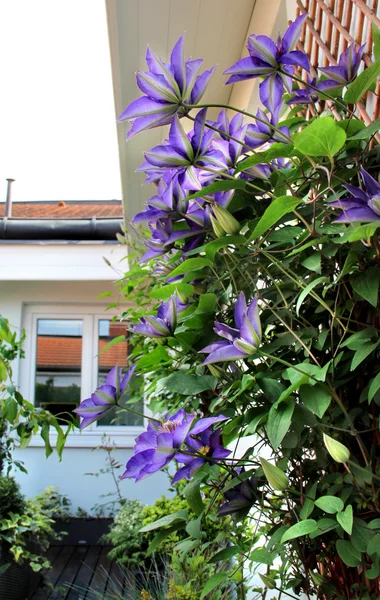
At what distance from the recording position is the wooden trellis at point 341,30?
0.87 meters

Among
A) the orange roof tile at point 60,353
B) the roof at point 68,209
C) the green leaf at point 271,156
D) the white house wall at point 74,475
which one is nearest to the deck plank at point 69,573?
the white house wall at point 74,475

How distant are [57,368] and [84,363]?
1.00 ft

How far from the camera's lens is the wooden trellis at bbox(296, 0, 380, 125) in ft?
2.87

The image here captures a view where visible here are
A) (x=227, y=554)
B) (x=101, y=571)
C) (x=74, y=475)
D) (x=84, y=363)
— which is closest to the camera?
(x=227, y=554)

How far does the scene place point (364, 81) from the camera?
525 millimetres

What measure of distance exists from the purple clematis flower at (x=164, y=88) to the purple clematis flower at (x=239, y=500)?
1.42 ft

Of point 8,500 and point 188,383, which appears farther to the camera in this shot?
point 8,500

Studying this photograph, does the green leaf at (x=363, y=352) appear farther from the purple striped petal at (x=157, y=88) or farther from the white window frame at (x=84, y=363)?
the white window frame at (x=84, y=363)

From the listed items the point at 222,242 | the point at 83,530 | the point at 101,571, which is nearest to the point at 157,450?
the point at 222,242

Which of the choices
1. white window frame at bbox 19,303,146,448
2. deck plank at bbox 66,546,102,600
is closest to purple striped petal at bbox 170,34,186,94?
deck plank at bbox 66,546,102,600

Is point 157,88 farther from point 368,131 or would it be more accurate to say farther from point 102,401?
point 102,401

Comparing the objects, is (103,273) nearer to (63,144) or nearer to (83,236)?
(83,236)

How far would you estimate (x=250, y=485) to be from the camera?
0.71 meters

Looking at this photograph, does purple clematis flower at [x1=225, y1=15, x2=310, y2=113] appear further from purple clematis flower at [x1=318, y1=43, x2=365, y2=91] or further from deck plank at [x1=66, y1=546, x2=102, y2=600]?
deck plank at [x1=66, y1=546, x2=102, y2=600]
